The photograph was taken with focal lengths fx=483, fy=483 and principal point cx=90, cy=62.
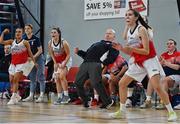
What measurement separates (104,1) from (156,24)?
2.01m

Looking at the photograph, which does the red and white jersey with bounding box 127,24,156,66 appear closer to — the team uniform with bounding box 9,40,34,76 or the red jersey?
the red jersey

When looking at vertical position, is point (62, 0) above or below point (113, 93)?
above

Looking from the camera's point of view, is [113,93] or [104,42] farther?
[113,93]

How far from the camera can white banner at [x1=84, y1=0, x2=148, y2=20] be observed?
13.3 meters

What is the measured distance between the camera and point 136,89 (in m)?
11.2

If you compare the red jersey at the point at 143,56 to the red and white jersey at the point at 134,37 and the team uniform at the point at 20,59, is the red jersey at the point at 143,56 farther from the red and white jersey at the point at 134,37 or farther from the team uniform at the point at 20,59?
the team uniform at the point at 20,59

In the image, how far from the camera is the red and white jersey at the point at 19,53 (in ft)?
37.5

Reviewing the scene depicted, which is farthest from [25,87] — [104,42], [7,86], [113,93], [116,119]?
[116,119]

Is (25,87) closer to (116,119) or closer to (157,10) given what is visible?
(157,10)

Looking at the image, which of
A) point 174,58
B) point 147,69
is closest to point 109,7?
point 174,58

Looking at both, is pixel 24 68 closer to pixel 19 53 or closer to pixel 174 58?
pixel 19 53

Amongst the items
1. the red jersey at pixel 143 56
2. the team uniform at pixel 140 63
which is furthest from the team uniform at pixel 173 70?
the red jersey at pixel 143 56

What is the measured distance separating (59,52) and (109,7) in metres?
3.32

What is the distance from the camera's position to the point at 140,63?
739cm
